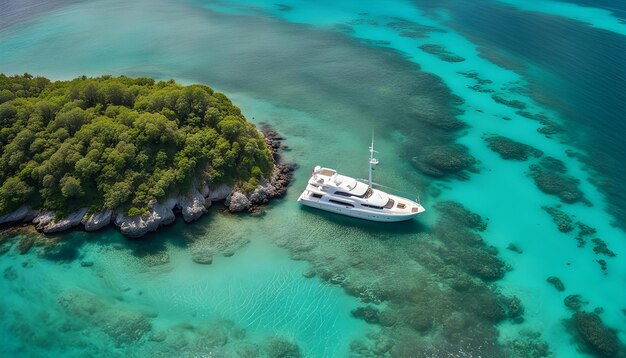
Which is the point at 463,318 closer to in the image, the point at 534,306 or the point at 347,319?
the point at 534,306

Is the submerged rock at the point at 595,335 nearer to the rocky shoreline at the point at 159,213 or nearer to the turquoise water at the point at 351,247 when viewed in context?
the turquoise water at the point at 351,247

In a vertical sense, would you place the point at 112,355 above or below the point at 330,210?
below

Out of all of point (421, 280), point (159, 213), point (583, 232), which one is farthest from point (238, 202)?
point (583, 232)

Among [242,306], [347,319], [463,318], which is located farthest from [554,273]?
[242,306]

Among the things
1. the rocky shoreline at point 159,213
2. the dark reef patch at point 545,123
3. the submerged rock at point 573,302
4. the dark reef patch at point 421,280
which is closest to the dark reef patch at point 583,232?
the submerged rock at point 573,302

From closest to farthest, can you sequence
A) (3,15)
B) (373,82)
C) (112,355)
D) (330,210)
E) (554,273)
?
(112,355)
(554,273)
(330,210)
(373,82)
(3,15)

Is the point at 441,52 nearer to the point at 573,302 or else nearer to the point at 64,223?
the point at 573,302
